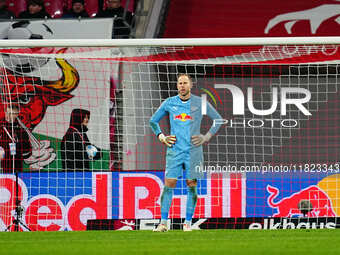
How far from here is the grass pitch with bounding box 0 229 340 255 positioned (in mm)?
7520

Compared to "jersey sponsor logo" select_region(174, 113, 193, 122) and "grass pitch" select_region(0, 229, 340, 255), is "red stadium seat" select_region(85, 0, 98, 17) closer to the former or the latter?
"jersey sponsor logo" select_region(174, 113, 193, 122)

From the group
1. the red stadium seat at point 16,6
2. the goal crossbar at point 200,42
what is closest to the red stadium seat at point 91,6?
the red stadium seat at point 16,6

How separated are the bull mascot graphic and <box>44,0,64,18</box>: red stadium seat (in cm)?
315

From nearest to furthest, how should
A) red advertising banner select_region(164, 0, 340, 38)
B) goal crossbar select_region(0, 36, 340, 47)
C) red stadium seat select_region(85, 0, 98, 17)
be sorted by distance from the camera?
goal crossbar select_region(0, 36, 340, 47) < red advertising banner select_region(164, 0, 340, 38) < red stadium seat select_region(85, 0, 98, 17)

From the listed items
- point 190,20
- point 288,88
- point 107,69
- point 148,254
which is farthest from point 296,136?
point 148,254

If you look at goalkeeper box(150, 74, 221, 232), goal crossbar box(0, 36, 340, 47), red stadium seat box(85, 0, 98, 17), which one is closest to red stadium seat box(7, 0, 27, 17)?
red stadium seat box(85, 0, 98, 17)

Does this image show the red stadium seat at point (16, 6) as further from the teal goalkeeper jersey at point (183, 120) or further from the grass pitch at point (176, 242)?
the grass pitch at point (176, 242)

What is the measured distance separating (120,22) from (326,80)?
418cm

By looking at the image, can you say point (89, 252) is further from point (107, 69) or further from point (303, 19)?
point (303, 19)

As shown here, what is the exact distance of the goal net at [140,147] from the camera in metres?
11.8

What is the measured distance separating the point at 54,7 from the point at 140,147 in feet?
15.5

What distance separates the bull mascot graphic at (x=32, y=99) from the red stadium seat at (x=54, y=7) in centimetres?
315

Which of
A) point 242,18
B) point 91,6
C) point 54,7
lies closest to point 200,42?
point 242,18

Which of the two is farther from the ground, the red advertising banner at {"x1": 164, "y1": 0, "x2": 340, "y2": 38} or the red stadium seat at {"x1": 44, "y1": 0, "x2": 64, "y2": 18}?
the red stadium seat at {"x1": 44, "y1": 0, "x2": 64, "y2": 18}
